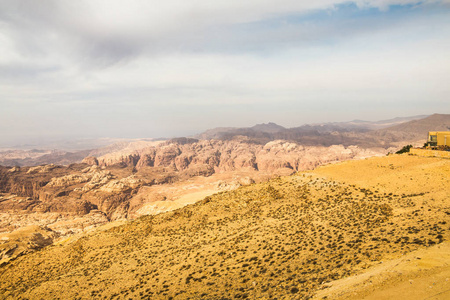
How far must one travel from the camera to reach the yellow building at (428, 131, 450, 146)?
44.2m

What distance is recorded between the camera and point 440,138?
45.3 meters

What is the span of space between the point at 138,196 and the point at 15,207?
53.5 m

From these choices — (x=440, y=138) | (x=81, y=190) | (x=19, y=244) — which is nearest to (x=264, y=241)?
(x=440, y=138)

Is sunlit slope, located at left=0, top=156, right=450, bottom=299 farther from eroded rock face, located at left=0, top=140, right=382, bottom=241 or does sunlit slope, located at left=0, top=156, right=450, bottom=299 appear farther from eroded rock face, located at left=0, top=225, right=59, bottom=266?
eroded rock face, located at left=0, top=140, right=382, bottom=241

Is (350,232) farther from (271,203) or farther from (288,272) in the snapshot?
(271,203)

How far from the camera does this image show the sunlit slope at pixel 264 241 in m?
14.2

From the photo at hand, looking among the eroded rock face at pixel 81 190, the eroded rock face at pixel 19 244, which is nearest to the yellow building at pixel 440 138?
the eroded rock face at pixel 19 244

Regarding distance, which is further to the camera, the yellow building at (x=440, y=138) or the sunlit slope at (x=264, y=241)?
the yellow building at (x=440, y=138)

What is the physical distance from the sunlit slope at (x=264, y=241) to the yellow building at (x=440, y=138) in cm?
1486

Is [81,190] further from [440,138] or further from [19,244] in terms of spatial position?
[440,138]

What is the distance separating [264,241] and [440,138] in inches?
1852

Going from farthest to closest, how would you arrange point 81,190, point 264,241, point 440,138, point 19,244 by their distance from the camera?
point 81,190 → point 440,138 → point 19,244 → point 264,241

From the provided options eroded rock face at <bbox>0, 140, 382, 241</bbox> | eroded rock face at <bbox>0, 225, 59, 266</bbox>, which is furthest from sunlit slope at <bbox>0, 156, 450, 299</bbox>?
eroded rock face at <bbox>0, 140, 382, 241</bbox>

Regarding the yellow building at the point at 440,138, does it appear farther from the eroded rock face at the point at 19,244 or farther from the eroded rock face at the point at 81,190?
the eroded rock face at the point at 81,190
